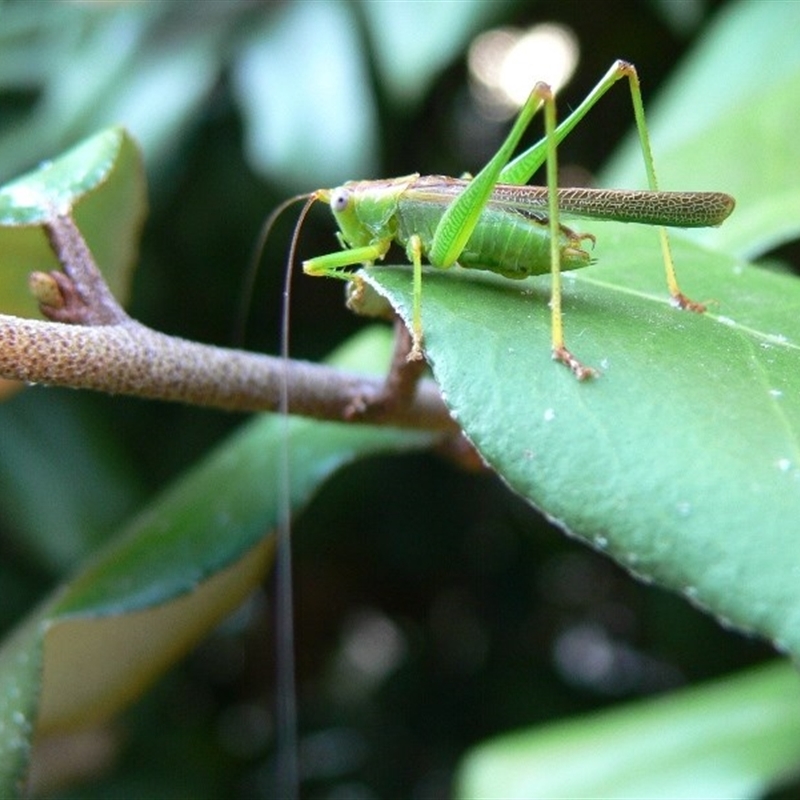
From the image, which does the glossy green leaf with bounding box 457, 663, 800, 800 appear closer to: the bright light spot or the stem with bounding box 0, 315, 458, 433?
the stem with bounding box 0, 315, 458, 433

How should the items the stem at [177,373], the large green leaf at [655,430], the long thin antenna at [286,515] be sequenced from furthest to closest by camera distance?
1. the long thin antenna at [286,515]
2. the stem at [177,373]
3. the large green leaf at [655,430]

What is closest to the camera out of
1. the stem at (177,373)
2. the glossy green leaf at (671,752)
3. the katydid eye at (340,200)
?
the stem at (177,373)

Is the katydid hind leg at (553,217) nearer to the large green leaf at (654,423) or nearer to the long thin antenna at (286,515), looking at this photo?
the large green leaf at (654,423)

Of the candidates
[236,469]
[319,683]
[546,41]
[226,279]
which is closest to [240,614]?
[319,683]

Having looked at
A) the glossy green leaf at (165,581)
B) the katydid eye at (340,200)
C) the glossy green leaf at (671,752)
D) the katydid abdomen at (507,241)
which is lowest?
the glossy green leaf at (671,752)

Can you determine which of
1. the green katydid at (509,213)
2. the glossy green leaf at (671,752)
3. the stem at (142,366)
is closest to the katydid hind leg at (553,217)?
the green katydid at (509,213)

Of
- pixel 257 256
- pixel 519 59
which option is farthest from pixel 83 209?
pixel 519 59

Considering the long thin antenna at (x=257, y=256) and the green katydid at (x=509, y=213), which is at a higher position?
the green katydid at (x=509, y=213)

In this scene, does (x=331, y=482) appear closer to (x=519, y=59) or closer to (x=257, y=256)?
(x=257, y=256)
